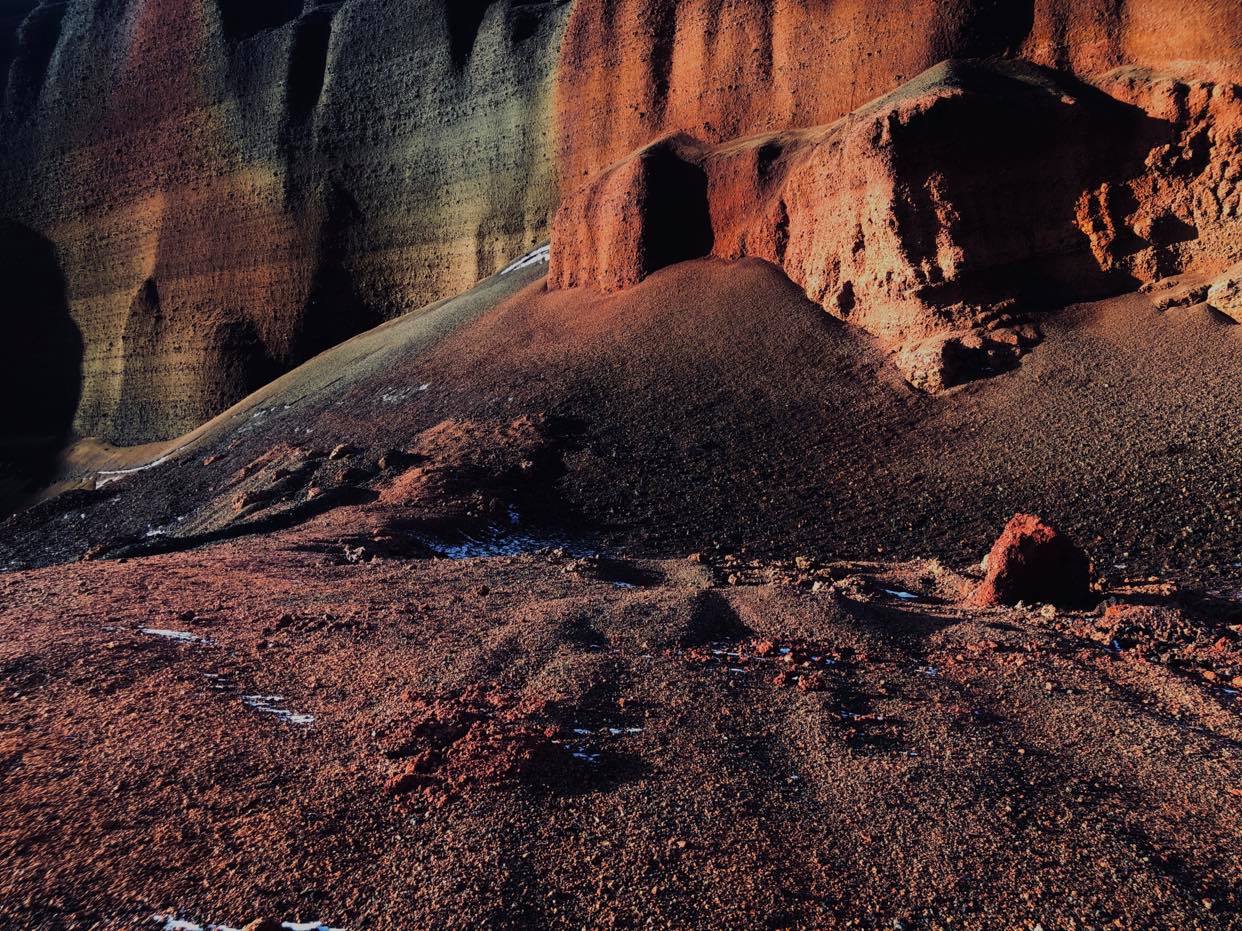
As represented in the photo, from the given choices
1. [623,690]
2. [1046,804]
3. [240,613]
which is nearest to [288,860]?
[623,690]

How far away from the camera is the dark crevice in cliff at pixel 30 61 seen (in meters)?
40.9

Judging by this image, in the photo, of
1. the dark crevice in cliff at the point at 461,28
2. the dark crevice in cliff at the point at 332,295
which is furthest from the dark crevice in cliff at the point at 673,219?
the dark crevice in cliff at the point at 332,295

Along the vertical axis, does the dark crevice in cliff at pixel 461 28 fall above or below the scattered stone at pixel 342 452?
above

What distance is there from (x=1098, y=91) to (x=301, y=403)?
19.1 m

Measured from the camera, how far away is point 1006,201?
616 inches

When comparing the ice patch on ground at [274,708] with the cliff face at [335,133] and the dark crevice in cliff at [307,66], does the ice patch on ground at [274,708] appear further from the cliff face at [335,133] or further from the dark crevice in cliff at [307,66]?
the dark crevice in cliff at [307,66]

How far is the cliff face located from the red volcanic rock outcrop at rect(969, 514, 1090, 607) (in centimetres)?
1116

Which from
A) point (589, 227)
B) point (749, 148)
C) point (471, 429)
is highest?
point (749, 148)

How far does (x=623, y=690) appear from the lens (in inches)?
210

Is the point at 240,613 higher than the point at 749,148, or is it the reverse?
the point at 749,148

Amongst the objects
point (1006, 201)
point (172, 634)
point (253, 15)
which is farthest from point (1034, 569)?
point (253, 15)

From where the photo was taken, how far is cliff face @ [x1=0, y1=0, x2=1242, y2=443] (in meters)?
21.4

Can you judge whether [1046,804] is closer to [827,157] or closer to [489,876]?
[489,876]

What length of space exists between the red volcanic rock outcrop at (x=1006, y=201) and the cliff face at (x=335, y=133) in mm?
1193
